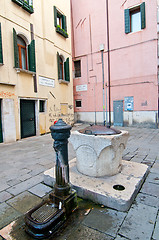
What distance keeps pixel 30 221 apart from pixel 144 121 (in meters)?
9.44

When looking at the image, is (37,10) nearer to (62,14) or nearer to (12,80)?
(62,14)

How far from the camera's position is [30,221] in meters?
1.53

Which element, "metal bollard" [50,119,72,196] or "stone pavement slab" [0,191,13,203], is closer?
"metal bollard" [50,119,72,196]

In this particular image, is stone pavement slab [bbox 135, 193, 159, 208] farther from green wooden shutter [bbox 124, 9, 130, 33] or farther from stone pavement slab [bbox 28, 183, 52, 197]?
green wooden shutter [bbox 124, 9, 130, 33]

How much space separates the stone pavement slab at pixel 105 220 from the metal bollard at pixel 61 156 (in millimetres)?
389

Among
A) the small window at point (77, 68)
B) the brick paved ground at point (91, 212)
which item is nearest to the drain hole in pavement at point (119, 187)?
the brick paved ground at point (91, 212)

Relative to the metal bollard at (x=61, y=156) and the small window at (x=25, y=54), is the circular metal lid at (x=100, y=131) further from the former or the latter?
the small window at (x=25, y=54)

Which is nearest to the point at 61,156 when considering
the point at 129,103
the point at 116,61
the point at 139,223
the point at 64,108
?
the point at 139,223

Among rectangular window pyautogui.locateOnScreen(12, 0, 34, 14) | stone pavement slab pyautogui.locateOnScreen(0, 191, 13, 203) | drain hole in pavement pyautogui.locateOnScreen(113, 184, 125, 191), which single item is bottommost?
stone pavement slab pyautogui.locateOnScreen(0, 191, 13, 203)

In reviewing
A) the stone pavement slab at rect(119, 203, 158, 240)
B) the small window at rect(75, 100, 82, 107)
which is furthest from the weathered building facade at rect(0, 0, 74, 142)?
the stone pavement slab at rect(119, 203, 158, 240)

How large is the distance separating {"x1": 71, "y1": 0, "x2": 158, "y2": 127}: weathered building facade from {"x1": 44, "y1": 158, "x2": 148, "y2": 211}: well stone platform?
7.87m

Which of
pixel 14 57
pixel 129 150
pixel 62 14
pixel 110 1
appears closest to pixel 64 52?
pixel 62 14

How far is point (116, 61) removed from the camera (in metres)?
10.3

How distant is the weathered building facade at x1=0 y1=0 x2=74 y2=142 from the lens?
614 cm
